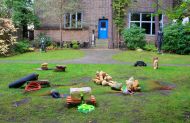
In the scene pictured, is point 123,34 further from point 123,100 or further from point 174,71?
point 123,100

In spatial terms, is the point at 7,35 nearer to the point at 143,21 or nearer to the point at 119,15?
the point at 119,15

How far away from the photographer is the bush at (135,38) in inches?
1197

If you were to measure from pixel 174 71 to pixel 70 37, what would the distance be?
16.7 m

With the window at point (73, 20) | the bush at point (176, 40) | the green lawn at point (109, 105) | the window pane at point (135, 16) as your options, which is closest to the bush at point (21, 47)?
the window at point (73, 20)

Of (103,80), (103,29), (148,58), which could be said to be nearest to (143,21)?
(103,29)

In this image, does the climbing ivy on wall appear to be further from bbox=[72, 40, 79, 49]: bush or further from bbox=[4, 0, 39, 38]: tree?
bbox=[4, 0, 39, 38]: tree

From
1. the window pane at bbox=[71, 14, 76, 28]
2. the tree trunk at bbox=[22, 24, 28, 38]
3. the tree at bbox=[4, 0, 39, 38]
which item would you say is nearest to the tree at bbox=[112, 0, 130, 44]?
the window pane at bbox=[71, 14, 76, 28]

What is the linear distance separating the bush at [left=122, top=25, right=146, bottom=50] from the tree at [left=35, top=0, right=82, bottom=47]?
547 cm

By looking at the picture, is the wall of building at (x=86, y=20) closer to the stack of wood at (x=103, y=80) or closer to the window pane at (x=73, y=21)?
the window pane at (x=73, y=21)

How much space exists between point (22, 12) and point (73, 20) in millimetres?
4615

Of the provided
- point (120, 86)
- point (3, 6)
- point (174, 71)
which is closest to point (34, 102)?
point (120, 86)

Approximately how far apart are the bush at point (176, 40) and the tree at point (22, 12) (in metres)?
11.7

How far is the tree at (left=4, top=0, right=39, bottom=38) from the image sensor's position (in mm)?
32125

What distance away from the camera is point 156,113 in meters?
9.58
